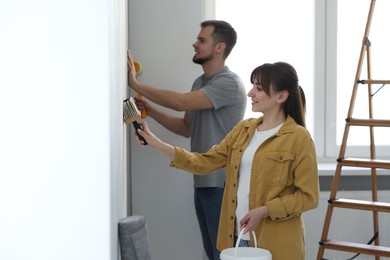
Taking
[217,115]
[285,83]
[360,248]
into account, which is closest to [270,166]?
[285,83]

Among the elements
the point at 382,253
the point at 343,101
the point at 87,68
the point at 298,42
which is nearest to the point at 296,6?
the point at 298,42

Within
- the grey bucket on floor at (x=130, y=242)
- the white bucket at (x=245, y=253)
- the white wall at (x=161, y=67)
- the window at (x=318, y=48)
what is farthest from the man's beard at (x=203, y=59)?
the grey bucket on floor at (x=130, y=242)

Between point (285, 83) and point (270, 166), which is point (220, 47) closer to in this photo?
point (285, 83)

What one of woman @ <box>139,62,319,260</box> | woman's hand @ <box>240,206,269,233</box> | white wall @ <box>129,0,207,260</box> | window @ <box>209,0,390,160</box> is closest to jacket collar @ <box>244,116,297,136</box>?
woman @ <box>139,62,319,260</box>

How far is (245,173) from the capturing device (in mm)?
2609

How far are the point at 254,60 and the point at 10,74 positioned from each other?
3.02 meters

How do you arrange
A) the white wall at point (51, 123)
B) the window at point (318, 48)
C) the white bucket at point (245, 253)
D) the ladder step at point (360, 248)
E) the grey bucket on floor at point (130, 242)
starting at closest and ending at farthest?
the white wall at point (51, 123) → the grey bucket on floor at point (130, 242) → the white bucket at point (245, 253) → the ladder step at point (360, 248) → the window at point (318, 48)

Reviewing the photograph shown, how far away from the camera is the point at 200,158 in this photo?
2.71 metres

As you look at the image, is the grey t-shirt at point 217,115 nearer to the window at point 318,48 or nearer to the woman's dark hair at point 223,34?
the woman's dark hair at point 223,34

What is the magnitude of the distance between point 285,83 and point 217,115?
2.86ft

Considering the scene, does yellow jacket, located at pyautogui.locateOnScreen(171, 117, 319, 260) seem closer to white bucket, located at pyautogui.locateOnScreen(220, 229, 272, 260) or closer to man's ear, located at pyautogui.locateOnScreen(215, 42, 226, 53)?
white bucket, located at pyautogui.locateOnScreen(220, 229, 272, 260)

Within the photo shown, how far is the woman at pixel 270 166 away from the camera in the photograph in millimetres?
2477

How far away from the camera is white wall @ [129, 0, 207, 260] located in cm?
371

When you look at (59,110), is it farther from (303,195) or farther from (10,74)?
(303,195)
